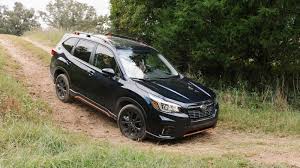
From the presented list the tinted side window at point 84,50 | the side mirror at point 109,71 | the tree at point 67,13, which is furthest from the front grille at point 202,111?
the tree at point 67,13

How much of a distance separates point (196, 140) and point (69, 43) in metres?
4.12

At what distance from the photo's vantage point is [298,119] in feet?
30.8

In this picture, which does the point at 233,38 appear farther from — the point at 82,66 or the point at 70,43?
the point at 70,43

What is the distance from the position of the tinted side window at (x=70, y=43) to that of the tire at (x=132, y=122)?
2.71m

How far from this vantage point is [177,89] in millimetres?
8555

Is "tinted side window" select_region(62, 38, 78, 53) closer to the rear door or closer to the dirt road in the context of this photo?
the rear door

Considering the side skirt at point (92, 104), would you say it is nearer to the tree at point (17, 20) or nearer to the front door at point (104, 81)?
the front door at point (104, 81)

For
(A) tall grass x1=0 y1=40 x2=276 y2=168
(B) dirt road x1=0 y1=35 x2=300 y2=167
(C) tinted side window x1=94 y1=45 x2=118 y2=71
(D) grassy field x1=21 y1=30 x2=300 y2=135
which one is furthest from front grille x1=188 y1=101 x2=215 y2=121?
(C) tinted side window x1=94 y1=45 x2=118 y2=71

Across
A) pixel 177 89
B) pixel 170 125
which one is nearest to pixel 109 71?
pixel 177 89

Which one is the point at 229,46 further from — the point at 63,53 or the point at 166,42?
the point at 63,53

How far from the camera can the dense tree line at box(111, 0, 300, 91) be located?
988 cm

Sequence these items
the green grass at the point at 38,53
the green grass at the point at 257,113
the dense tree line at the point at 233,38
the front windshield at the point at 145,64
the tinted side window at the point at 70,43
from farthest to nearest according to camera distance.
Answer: the green grass at the point at 38,53
the tinted side window at the point at 70,43
the dense tree line at the point at 233,38
the green grass at the point at 257,113
the front windshield at the point at 145,64

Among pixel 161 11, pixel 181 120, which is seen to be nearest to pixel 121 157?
pixel 181 120

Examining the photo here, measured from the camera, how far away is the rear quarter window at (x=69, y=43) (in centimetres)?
1042
